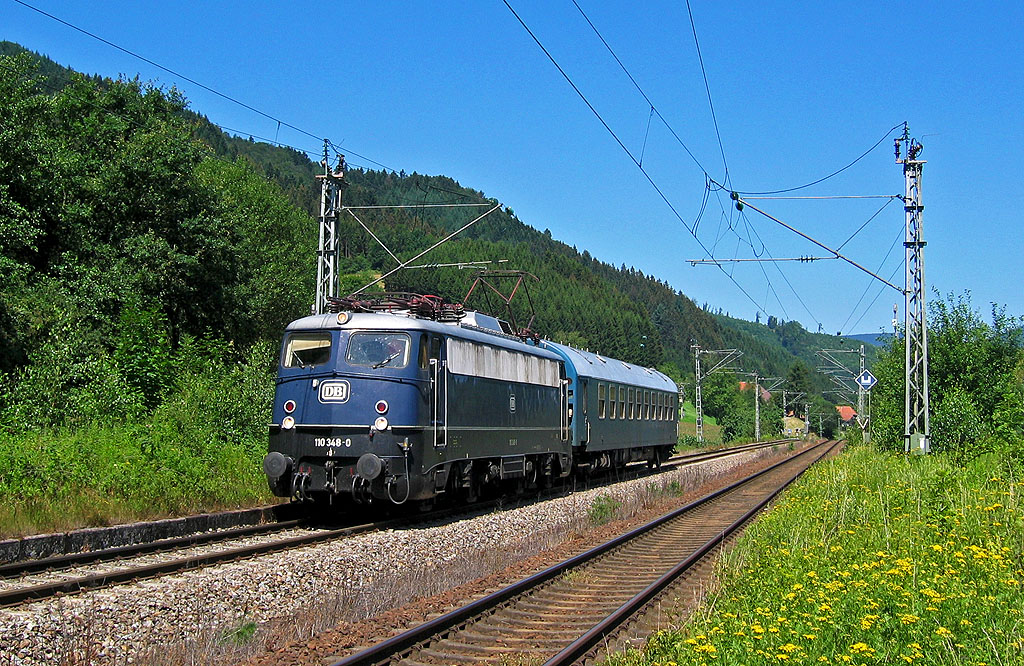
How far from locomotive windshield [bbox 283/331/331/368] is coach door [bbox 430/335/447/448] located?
1.67 metres

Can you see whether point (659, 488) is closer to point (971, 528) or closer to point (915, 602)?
point (971, 528)

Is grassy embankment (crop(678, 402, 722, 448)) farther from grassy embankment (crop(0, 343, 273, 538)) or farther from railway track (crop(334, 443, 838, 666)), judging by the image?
railway track (crop(334, 443, 838, 666))

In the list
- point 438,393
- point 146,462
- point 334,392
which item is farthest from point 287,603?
point 146,462

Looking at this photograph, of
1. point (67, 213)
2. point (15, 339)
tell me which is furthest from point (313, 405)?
point (67, 213)

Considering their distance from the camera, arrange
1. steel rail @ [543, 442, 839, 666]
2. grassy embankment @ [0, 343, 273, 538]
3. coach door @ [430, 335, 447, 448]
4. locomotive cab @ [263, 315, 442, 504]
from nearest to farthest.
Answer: steel rail @ [543, 442, 839, 666] < grassy embankment @ [0, 343, 273, 538] < locomotive cab @ [263, 315, 442, 504] < coach door @ [430, 335, 447, 448]

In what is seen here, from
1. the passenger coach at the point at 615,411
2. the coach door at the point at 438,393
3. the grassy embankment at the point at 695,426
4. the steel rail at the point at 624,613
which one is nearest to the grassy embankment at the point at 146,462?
the coach door at the point at 438,393

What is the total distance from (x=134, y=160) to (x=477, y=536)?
22.1 m

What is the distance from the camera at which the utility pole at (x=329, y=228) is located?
20.9m

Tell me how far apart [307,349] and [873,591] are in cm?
1022

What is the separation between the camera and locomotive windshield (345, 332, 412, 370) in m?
15.0

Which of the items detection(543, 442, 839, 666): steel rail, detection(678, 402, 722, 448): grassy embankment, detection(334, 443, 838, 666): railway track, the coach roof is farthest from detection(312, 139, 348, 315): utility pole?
detection(678, 402, 722, 448): grassy embankment

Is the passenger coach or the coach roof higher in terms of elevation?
the coach roof

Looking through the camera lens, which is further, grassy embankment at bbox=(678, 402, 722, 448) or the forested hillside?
grassy embankment at bbox=(678, 402, 722, 448)

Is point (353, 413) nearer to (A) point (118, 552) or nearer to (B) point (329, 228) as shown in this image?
(A) point (118, 552)
